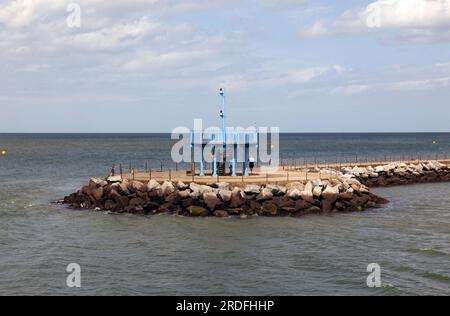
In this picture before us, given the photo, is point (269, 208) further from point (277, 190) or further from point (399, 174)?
point (399, 174)

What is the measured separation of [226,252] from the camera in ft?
86.4

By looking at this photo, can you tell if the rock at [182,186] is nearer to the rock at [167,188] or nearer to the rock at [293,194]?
the rock at [167,188]

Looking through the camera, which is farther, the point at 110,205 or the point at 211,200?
the point at 110,205

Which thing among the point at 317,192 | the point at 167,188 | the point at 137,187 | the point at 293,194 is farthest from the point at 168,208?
the point at 317,192

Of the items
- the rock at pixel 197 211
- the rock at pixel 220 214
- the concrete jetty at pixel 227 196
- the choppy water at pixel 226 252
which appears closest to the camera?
the choppy water at pixel 226 252

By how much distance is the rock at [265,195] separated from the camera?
117ft

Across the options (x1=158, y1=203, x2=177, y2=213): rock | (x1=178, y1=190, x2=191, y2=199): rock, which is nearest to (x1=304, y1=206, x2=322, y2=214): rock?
(x1=178, y1=190, x2=191, y2=199): rock

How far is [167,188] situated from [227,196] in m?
3.88

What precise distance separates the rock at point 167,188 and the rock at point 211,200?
246 cm

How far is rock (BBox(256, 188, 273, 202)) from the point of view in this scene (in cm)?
3569

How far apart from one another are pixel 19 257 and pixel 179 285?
27.6 ft

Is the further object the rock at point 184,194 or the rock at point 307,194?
the rock at point 307,194

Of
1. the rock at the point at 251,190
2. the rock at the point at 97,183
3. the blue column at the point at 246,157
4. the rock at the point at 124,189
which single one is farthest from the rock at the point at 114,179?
the rock at the point at 251,190
